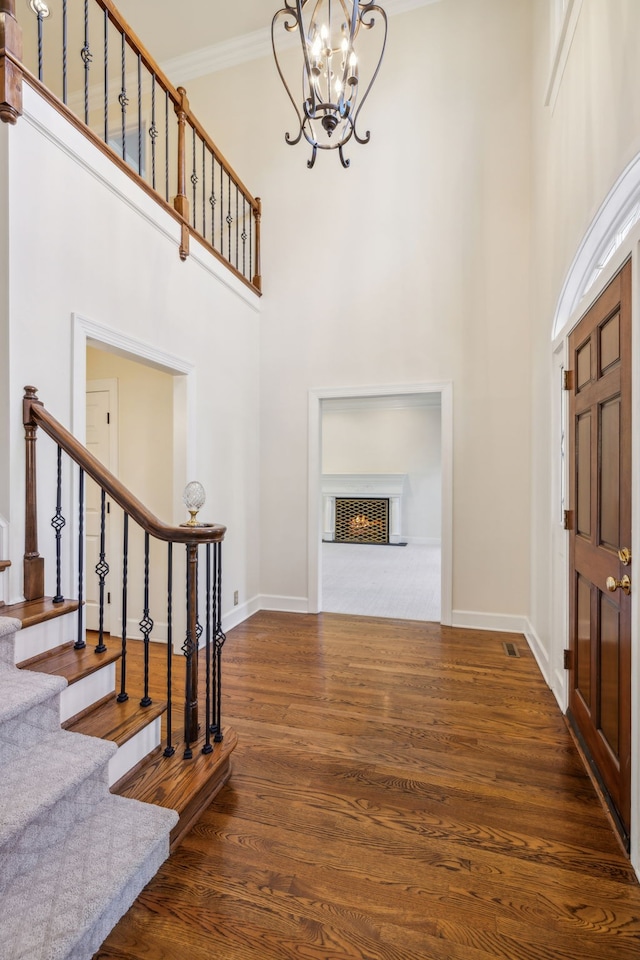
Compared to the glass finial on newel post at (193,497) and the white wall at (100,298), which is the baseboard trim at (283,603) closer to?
the white wall at (100,298)

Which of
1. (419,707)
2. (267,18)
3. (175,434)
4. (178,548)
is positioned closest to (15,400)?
(175,434)

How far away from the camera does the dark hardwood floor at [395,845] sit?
53.1 inches

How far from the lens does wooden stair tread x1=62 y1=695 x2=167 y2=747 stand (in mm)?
1715

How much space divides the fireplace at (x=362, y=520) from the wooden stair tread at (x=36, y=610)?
7.60 m

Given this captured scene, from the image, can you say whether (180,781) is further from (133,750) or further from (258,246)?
(258,246)

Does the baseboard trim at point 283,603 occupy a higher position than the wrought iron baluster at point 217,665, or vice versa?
the wrought iron baluster at point 217,665

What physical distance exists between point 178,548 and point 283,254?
3.04 meters

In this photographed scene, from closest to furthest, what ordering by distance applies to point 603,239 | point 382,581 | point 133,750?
point 133,750, point 603,239, point 382,581

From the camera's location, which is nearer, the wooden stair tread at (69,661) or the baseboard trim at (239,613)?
the wooden stair tread at (69,661)

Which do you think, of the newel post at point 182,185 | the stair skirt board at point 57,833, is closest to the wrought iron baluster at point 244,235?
the newel post at point 182,185

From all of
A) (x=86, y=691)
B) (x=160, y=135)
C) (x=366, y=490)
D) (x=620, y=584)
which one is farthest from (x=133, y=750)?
(x=366, y=490)

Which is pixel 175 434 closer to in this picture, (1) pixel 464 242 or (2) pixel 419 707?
(2) pixel 419 707

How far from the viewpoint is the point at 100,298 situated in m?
2.59

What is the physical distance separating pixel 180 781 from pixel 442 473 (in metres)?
3.17
